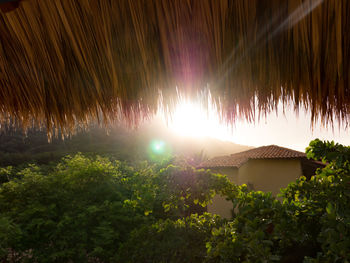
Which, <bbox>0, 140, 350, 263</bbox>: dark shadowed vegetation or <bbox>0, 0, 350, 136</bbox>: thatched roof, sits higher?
<bbox>0, 0, 350, 136</bbox>: thatched roof

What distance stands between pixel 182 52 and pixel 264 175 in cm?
1070

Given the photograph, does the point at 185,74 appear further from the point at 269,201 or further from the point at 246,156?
the point at 246,156

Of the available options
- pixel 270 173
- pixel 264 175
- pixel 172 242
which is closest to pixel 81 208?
pixel 172 242

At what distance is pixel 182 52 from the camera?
1492 mm

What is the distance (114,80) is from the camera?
1623 millimetres

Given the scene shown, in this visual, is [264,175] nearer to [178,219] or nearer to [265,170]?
[265,170]

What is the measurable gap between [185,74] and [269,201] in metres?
1.52

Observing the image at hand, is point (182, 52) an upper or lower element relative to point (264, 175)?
upper

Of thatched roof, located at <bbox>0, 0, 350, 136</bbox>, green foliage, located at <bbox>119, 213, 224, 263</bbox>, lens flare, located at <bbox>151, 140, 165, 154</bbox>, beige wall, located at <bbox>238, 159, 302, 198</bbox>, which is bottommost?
green foliage, located at <bbox>119, 213, 224, 263</bbox>

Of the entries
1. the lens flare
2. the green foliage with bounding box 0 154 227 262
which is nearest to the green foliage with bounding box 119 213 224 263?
the green foliage with bounding box 0 154 227 262

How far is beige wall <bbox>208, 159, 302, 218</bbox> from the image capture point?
10.3m

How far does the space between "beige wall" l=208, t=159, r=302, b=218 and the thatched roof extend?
9156 millimetres

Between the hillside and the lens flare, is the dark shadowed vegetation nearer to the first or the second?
the hillside

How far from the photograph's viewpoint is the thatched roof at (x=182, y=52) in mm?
1287
